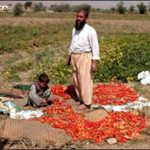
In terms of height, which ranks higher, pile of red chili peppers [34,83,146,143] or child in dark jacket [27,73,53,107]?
child in dark jacket [27,73,53,107]

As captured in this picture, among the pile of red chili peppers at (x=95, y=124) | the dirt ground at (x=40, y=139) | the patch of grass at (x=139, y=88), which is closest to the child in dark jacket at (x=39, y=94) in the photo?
the pile of red chili peppers at (x=95, y=124)

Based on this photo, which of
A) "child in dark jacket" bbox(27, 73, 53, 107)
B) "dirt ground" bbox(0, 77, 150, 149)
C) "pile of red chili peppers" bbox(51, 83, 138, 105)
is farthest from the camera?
"pile of red chili peppers" bbox(51, 83, 138, 105)

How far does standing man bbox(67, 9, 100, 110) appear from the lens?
5.60m

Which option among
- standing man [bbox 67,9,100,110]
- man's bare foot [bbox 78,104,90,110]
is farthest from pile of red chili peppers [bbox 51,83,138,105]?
standing man [bbox 67,9,100,110]

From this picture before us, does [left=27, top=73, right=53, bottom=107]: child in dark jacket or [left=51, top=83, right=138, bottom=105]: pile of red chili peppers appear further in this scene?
[left=51, top=83, right=138, bottom=105]: pile of red chili peppers

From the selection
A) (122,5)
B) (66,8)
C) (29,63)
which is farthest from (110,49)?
(66,8)

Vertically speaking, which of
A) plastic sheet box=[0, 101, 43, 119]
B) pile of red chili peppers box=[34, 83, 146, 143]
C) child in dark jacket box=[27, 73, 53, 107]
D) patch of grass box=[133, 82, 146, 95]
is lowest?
patch of grass box=[133, 82, 146, 95]

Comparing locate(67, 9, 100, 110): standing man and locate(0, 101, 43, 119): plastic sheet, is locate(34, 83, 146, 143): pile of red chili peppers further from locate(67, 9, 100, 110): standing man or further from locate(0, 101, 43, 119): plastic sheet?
locate(67, 9, 100, 110): standing man

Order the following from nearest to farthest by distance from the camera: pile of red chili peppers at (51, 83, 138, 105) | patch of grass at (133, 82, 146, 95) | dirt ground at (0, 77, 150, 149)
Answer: dirt ground at (0, 77, 150, 149) < pile of red chili peppers at (51, 83, 138, 105) < patch of grass at (133, 82, 146, 95)

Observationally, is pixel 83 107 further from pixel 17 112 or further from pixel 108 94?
pixel 17 112

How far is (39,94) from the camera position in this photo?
19.5 feet

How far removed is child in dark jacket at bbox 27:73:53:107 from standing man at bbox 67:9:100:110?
68 centimetres

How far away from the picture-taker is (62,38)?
1838cm

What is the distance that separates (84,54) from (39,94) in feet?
4.06
